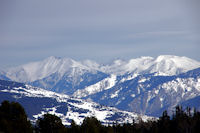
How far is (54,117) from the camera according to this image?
141875 millimetres

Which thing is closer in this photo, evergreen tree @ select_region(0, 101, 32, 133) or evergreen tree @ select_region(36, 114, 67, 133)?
evergreen tree @ select_region(0, 101, 32, 133)

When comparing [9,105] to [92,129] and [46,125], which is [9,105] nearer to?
[46,125]

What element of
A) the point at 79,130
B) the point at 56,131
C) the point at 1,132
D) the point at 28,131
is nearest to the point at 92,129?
the point at 79,130

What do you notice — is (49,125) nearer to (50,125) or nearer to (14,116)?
(50,125)

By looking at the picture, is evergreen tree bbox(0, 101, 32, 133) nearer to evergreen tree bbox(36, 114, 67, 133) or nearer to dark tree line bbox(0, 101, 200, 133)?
dark tree line bbox(0, 101, 200, 133)

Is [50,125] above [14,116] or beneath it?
above

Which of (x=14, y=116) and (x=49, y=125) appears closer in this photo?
(x=14, y=116)

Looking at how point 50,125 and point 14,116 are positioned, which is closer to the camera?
point 14,116

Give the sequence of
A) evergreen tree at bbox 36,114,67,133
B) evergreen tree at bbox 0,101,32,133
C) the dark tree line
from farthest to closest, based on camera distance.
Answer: evergreen tree at bbox 36,114,67,133 → the dark tree line → evergreen tree at bbox 0,101,32,133

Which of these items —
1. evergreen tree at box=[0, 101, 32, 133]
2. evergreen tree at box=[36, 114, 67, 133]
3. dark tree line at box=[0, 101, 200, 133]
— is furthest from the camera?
evergreen tree at box=[36, 114, 67, 133]

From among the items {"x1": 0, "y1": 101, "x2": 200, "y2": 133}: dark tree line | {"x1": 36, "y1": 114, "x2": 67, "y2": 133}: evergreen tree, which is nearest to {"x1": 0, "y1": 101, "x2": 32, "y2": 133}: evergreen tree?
{"x1": 0, "y1": 101, "x2": 200, "y2": 133}: dark tree line

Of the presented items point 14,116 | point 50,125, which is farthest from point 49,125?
point 14,116

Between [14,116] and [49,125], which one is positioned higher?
[49,125]

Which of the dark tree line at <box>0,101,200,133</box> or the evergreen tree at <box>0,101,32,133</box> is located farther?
the dark tree line at <box>0,101,200,133</box>
